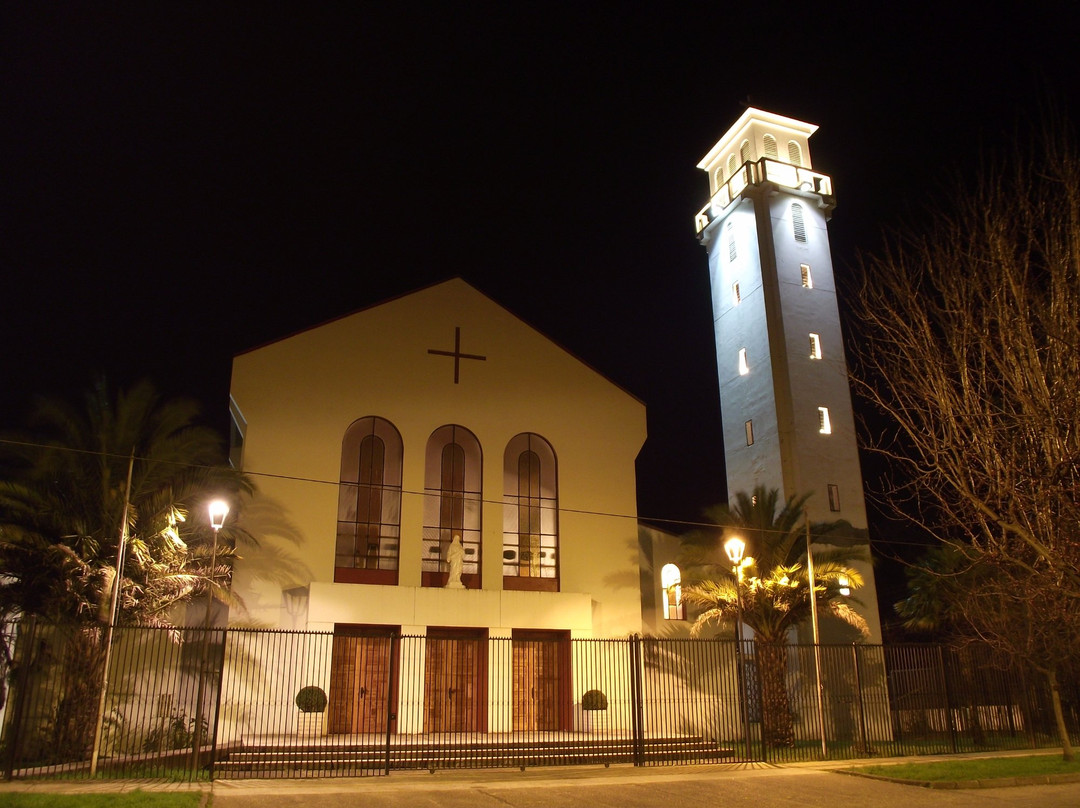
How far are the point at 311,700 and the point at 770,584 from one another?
39.7ft

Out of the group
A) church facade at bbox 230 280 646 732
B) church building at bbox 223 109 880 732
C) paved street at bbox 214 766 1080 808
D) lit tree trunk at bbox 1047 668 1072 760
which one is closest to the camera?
paved street at bbox 214 766 1080 808

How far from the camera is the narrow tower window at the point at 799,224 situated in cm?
3494

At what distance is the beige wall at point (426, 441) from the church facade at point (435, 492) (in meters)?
0.04

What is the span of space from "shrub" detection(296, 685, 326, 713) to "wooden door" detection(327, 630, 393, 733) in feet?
5.55

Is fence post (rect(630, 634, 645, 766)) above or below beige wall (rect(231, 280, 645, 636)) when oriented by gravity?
below

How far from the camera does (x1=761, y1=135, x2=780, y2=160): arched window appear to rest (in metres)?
37.1

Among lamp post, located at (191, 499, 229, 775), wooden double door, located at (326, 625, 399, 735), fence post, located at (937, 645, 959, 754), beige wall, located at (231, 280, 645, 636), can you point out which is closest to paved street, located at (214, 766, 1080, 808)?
lamp post, located at (191, 499, 229, 775)

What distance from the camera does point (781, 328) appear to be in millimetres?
32625

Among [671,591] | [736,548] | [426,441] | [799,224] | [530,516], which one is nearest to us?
[736,548]

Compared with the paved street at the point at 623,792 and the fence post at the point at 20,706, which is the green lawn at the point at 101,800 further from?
the fence post at the point at 20,706

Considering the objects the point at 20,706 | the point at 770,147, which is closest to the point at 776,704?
the point at 20,706

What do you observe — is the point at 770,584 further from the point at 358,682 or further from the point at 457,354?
the point at 358,682

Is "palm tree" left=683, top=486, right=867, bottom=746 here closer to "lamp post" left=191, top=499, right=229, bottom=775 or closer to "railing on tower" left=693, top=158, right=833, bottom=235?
"lamp post" left=191, top=499, right=229, bottom=775

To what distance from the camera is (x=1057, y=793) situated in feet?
45.6
